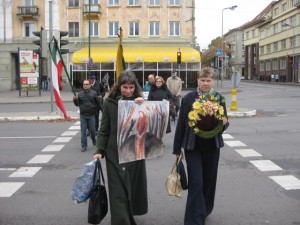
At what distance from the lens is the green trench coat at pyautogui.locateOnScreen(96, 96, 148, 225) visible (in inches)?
172

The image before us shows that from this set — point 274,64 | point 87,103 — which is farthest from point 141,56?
point 274,64

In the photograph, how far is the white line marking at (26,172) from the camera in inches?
298

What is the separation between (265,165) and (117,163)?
14.6ft

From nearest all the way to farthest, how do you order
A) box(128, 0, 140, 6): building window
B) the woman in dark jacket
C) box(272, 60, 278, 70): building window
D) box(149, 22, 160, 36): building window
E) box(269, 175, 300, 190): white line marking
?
box(269, 175, 300, 190): white line marking, the woman in dark jacket, box(149, 22, 160, 36): building window, box(128, 0, 140, 6): building window, box(272, 60, 278, 70): building window

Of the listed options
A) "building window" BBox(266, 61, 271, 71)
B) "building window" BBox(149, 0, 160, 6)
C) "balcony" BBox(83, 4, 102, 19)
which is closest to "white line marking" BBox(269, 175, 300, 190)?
"building window" BBox(149, 0, 160, 6)

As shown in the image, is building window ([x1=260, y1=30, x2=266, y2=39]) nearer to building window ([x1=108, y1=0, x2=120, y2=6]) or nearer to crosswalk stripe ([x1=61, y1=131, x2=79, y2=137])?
building window ([x1=108, y1=0, x2=120, y2=6])

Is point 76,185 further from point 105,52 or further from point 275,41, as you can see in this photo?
point 275,41

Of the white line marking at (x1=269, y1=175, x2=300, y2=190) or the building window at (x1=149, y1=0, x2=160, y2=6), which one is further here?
the building window at (x1=149, y1=0, x2=160, y2=6)

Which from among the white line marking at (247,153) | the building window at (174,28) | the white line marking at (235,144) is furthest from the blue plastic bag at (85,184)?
the building window at (174,28)

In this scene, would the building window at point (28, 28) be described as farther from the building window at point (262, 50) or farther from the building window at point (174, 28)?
the building window at point (262, 50)

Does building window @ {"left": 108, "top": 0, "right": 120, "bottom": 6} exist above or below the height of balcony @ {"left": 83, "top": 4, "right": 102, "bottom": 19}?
above

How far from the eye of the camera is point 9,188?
6.69 meters

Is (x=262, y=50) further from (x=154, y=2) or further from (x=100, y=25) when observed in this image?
(x=100, y=25)

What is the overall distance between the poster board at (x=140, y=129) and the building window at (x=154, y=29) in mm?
38084
